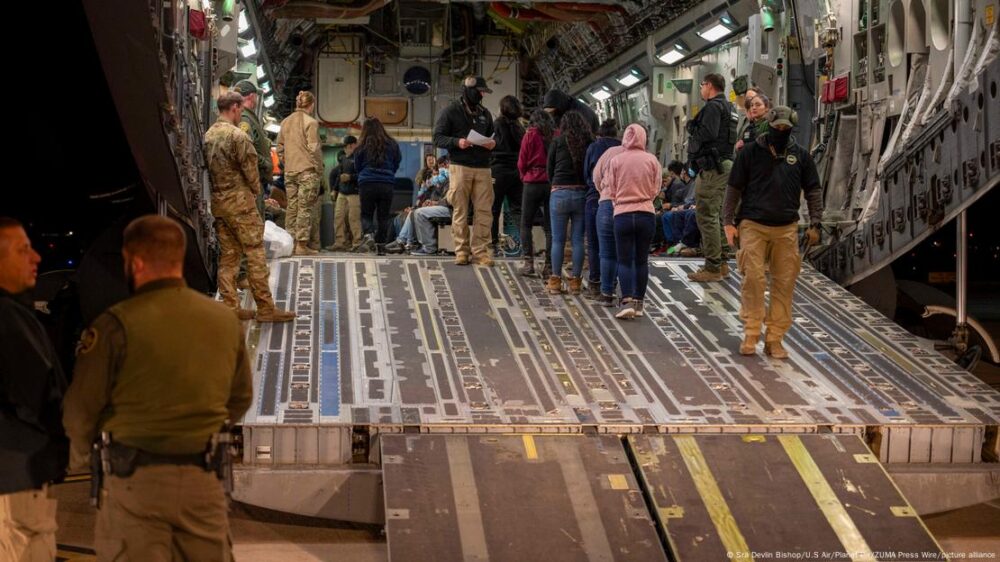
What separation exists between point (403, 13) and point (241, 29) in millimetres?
6240

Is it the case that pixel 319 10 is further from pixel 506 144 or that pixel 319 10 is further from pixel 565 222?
pixel 565 222

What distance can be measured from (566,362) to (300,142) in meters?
4.69

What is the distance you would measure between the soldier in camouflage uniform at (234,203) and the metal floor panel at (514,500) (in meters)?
2.44

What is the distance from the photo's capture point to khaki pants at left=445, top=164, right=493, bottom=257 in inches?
430

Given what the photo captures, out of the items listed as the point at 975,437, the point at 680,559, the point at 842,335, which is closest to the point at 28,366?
the point at 680,559

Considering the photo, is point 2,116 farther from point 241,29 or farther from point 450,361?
point 241,29

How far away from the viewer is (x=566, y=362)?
8305 mm

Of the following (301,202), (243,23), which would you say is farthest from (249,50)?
(301,202)

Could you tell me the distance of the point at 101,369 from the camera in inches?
165

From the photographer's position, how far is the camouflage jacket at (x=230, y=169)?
8.59m

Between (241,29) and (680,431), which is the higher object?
(241,29)

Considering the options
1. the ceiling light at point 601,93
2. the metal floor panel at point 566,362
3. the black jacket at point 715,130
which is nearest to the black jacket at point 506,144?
the metal floor panel at point 566,362

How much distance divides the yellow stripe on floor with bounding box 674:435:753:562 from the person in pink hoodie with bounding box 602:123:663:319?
248cm

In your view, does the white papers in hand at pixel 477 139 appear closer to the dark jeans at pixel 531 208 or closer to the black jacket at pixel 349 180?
the dark jeans at pixel 531 208
